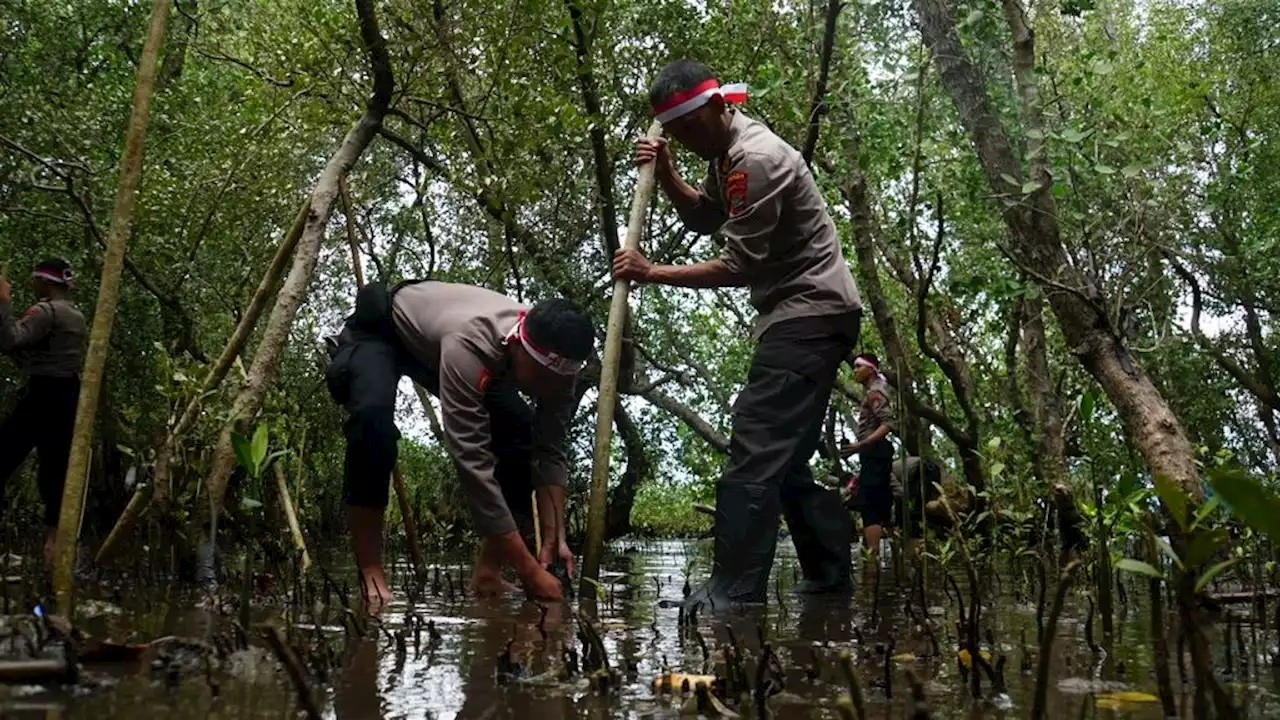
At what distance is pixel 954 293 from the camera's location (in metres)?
10.3

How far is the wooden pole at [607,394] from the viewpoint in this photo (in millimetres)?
5262

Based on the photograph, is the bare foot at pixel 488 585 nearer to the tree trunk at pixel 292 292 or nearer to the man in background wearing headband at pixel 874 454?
the tree trunk at pixel 292 292

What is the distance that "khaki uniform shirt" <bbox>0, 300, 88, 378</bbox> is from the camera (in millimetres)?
6812

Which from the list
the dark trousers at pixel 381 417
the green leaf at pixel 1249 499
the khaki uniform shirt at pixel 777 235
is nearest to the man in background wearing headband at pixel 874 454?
the dark trousers at pixel 381 417

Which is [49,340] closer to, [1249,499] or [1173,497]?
[1173,497]

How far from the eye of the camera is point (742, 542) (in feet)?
15.2

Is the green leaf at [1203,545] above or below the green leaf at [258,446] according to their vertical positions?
below

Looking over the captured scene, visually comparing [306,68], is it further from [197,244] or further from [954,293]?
[954,293]

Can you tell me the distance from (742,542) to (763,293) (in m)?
1.06

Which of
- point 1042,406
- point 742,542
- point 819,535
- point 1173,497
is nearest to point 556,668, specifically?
point 1173,497

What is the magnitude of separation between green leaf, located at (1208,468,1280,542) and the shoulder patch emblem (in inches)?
131

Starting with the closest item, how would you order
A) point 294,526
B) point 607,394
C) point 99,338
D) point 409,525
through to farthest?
point 99,338 < point 607,394 < point 294,526 < point 409,525

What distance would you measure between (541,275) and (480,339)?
6.52 meters

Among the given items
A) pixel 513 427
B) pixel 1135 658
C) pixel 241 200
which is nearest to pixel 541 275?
pixel 241 200
